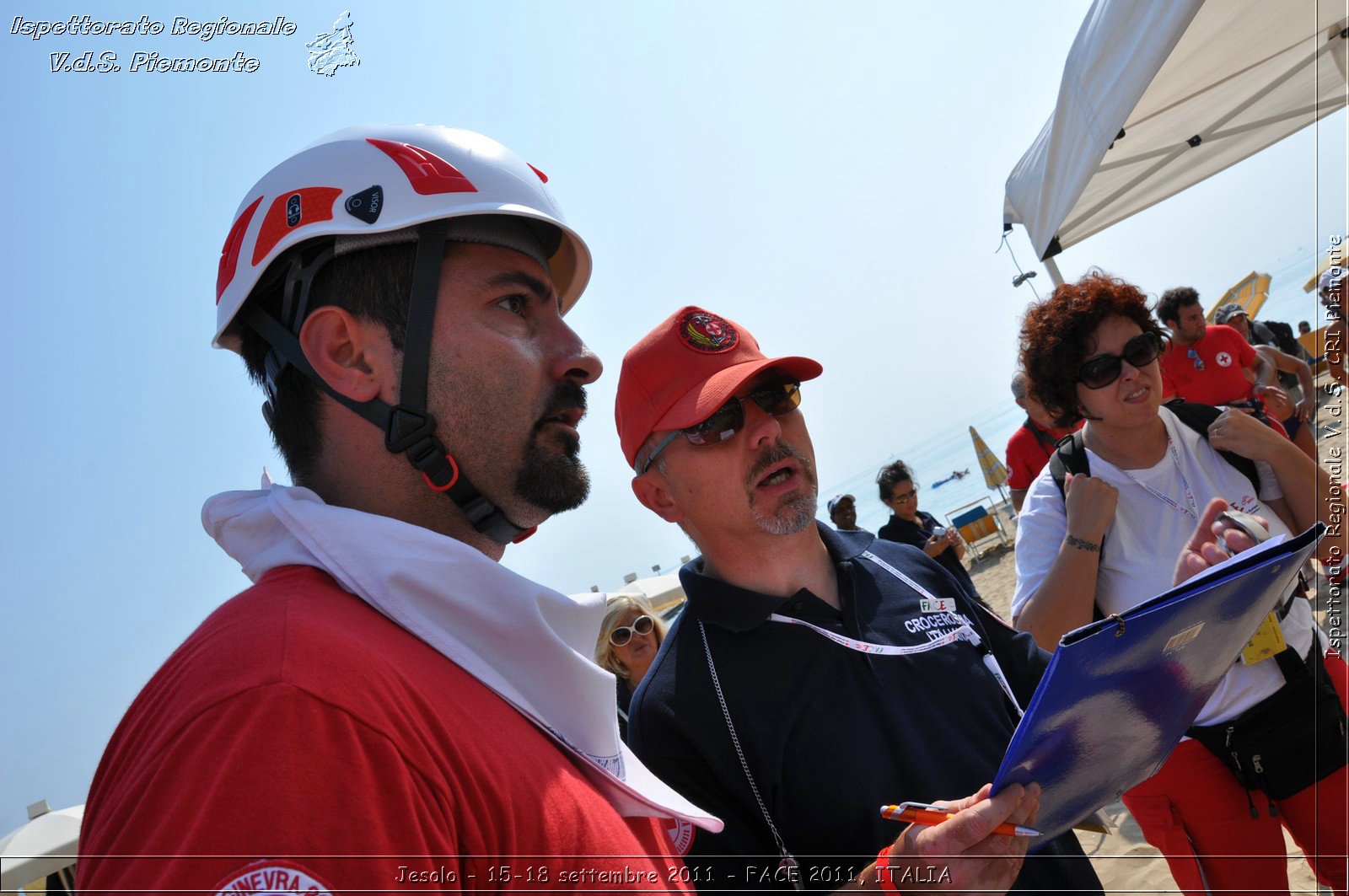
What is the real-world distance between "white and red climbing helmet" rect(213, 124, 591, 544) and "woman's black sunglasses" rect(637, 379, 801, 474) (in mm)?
713

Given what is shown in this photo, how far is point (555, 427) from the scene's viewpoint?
1.57m

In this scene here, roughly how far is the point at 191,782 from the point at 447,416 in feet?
2.69

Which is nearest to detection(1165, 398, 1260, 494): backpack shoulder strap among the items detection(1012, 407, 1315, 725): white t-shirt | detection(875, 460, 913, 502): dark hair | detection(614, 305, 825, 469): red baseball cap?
detection(1012, 407, 1315, 725): white t-shirt

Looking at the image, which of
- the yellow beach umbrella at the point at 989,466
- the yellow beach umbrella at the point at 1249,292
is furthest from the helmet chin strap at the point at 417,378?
the yellow beach umbrella at the point at 989,466

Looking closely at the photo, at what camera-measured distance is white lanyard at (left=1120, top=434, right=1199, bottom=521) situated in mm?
2764

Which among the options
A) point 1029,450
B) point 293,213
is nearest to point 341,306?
point 293,213

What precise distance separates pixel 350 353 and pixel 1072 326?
8.56ft

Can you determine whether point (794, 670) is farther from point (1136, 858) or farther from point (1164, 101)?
point (1164, 101)

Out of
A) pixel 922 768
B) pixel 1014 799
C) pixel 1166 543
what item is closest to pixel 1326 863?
pixel 1166 543

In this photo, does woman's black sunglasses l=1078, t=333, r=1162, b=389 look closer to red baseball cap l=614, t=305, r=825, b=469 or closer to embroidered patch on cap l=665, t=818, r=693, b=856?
red baseball cap l=614, t=305, r=825, b=469

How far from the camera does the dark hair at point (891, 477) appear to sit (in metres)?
7.25

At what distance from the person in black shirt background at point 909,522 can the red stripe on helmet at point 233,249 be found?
5.48 meters

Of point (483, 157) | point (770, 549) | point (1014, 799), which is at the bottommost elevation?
point (1014, 799)

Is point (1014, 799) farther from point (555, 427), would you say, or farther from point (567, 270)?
point (567, 270)
